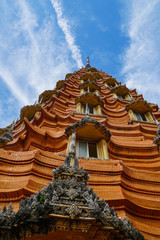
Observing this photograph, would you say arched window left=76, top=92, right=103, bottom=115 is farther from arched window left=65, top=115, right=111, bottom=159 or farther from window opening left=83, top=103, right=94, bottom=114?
arched window left=65, top=115, right=111, bottom=159

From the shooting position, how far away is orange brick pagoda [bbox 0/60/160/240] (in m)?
2.96

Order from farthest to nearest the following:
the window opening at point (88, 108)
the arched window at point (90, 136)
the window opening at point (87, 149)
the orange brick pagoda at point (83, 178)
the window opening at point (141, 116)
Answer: the window opening at point (141, 116)
the window opening at point (88, 108)
the arched window at point (90, 136)
the window opening at point (87, 149)
the orange brick pagoda at point (83, 178)

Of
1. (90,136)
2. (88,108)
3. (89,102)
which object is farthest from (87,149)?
(89,102)

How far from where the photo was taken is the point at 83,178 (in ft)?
13.3

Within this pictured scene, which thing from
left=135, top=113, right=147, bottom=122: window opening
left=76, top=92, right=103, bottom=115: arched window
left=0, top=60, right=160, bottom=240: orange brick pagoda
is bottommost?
left=0, top=60, right=160, bottom=240: orange brick pagoda

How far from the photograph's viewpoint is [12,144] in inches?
369

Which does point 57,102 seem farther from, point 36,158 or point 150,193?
point 150,193

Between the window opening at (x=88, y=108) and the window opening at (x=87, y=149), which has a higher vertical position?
the window opening at (x=88, y=108)

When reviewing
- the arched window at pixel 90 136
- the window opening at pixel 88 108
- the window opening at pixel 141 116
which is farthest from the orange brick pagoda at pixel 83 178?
the window opening at pixel 141 116

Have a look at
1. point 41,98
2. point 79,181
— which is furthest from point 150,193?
point 41,98

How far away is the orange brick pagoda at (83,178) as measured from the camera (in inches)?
117

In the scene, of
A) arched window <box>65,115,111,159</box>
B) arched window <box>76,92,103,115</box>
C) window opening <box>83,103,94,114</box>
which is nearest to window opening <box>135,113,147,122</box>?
arched window <box>76,92,103,115</box>

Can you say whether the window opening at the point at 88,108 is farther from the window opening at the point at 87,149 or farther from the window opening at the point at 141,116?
the window opening at the point at 87,149

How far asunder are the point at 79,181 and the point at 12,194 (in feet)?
9.53
